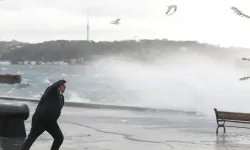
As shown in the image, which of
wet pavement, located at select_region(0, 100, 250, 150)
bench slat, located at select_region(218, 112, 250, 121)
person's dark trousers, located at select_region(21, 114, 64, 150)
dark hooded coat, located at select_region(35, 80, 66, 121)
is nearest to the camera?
dark hooded coat, located at select_region(35, 80, 66, 121)

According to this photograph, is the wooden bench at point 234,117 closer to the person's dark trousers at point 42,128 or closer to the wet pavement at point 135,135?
the wet pavement at point 135,135

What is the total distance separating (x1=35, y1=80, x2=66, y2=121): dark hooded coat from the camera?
895cm

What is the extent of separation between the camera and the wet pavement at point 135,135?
1173 cm

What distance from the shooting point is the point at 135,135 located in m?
13.9

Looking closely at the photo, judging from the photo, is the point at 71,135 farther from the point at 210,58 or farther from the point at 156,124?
the point at 210,58

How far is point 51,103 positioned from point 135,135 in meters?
5.27

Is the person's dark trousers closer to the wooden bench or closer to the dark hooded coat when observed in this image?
the dark hooded coat

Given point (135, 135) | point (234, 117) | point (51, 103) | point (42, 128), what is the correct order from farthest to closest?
point (234, 117) < point (135, 135) < point (42, 128) < point (51, 103)

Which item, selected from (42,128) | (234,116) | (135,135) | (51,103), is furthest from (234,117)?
(51,103)

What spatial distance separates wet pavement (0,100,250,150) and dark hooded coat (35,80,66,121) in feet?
5.52

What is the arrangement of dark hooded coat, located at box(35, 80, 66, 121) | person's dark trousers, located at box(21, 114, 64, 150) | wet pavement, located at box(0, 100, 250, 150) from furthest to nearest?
1. wet pavement, located at box(0, 100, 250, 150)
2. person's dark trousers, located at box(21, 114, 64, 150)
3. dark hooded coat, located at box(35, 80, 66, 121)

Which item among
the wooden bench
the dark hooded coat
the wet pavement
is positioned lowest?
the wet pavement

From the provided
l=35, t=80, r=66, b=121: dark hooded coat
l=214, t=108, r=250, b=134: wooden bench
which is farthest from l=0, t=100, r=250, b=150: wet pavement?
l=35, t=80, r=66, b=121: dark hooded coat

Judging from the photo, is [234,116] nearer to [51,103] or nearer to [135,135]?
[135,135]
